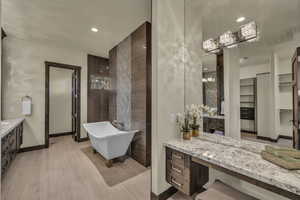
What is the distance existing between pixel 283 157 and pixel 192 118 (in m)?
1.03

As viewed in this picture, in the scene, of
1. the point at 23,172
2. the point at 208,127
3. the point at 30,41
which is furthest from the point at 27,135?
the point at 208,127

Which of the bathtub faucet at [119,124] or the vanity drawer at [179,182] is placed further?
the bathtub faucet at [119,124]

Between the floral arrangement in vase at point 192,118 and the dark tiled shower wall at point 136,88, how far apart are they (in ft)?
3.24

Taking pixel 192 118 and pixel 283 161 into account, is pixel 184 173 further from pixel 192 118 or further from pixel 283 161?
pixel 283 161

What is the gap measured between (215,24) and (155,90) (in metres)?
1.24

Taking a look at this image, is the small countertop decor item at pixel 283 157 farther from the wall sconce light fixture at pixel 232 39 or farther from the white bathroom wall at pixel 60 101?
the white bathroom wall at pixel 60 101

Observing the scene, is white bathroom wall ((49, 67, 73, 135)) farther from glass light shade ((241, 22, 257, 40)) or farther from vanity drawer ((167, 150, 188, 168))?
glass light shade ((241, 22, 257, 40))

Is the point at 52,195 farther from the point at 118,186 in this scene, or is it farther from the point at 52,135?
the point at 52,135

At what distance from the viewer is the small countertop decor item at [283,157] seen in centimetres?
113

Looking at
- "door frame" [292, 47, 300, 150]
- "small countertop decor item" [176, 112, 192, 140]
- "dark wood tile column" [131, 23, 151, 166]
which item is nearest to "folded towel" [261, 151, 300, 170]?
"door frame" [292, 47, 300, 150]

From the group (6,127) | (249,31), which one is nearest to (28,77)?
(6,127)

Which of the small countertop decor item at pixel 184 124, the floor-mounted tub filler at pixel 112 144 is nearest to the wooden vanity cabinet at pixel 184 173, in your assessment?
the small countertop decor item at pixel 184 124

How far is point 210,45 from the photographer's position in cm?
200

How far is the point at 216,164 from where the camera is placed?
133cm
